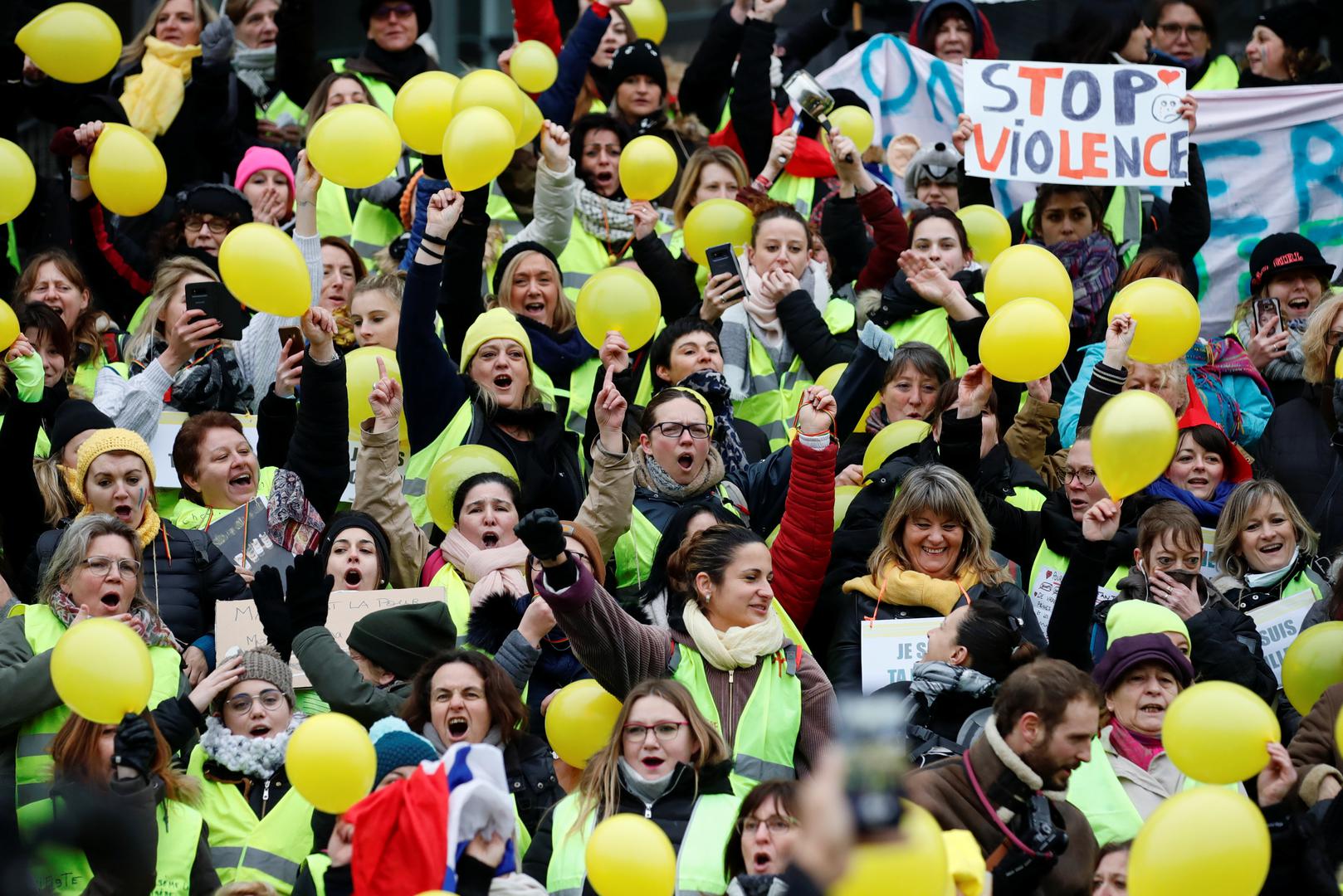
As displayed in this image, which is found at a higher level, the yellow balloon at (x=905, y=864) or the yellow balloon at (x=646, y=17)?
the yellow balloon at (x=646, y=17)

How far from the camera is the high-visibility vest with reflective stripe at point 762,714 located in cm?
637

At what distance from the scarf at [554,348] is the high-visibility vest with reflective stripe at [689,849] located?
10.4 feet

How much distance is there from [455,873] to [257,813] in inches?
56.0

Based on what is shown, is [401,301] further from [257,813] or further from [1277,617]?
[1277,617]

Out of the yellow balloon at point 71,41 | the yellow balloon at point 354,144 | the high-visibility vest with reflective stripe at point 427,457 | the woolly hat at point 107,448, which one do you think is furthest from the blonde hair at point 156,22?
the woolly hat at point 107,448

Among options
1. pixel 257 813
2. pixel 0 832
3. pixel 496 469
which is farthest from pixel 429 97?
pixel 0 832

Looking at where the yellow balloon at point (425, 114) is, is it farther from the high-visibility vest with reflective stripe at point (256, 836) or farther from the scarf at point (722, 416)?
the high-visibility vest with reflective stripe at point (256, 836)

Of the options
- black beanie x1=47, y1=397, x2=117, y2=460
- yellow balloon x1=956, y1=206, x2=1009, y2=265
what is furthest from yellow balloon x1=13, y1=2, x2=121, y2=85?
yellow balloon x1=956, y1=206, x2=1009, y2=265

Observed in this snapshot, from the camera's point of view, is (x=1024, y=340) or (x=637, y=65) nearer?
(x=1024, y=340)

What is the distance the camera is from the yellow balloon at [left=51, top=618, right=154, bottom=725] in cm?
582

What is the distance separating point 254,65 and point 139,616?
199 inches

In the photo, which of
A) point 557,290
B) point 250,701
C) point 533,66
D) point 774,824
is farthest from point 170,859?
point 533,66

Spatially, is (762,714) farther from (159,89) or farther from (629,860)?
(159,89)

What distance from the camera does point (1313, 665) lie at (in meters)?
6.70
